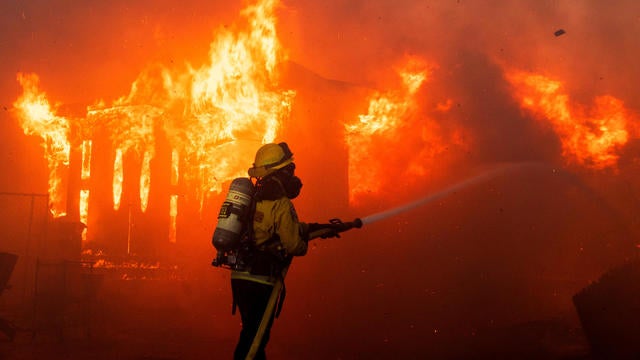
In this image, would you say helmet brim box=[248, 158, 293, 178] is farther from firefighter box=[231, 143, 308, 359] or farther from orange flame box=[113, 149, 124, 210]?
orange flame box=[113, 149, 124, 210]

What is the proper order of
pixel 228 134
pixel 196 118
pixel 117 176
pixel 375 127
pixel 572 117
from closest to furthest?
pixel 572 117
pixel 375 127
pixel 228 134
pixel 196 118
pixel 117 176

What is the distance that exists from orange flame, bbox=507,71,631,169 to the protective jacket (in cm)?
1634

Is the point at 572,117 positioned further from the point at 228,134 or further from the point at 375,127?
the point at 228,134

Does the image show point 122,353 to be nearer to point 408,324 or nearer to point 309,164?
point 408,324

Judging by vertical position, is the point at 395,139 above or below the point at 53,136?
below

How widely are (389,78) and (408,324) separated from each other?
1119 cm

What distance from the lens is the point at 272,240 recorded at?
16.8 feet

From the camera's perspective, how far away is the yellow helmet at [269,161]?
527cm

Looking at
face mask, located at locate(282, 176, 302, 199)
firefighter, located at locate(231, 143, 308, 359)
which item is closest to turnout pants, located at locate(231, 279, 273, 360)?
firefighter, located at locate(231, 143, 308, 359)

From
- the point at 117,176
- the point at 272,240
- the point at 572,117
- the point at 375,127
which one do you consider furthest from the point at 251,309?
the point at 117,176

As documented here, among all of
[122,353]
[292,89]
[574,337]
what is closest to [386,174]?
[292,89]

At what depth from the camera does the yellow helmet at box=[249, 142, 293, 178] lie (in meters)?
5.27

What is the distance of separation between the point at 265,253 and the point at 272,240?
13 cm

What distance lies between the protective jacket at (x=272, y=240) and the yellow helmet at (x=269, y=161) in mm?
302
